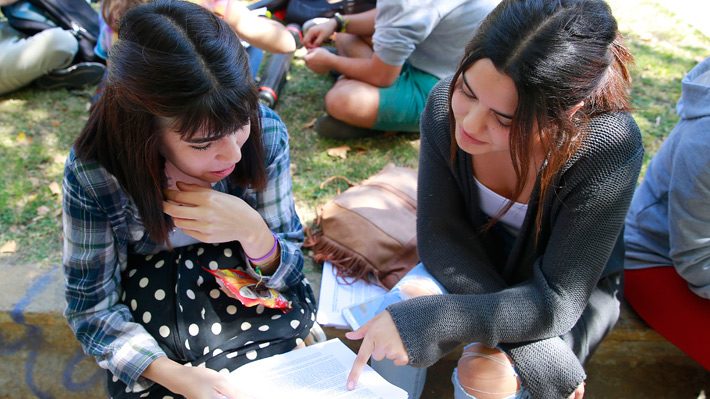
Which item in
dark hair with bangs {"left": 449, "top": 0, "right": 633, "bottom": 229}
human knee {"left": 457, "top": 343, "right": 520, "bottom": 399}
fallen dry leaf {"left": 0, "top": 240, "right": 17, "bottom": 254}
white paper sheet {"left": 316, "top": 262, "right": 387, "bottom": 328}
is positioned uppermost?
dark hair with bangs {"left": 449, "top": 0, "right": 633, "bottom": 229}

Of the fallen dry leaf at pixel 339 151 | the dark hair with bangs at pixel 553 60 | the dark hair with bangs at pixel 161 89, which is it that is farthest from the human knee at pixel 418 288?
the fallen dry leaf at pixel 339 151

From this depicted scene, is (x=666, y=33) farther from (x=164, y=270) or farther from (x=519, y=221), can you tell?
(x=164, y=270)

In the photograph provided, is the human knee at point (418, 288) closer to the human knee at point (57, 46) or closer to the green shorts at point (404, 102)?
the green shorts at point (404, 102)

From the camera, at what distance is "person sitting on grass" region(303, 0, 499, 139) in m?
2.77

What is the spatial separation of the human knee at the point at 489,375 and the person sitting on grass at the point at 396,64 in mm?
1674

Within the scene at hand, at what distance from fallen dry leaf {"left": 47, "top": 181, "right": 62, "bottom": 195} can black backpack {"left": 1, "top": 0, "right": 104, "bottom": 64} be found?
4.05 ft

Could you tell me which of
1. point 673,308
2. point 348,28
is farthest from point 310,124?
point 673,308

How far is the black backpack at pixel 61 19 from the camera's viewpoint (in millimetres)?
3475

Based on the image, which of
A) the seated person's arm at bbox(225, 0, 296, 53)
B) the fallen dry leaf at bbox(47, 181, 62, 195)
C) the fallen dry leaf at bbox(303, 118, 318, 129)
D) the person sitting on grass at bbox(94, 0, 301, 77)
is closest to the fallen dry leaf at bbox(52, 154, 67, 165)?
the fallen dry leaf at bbox(47, 181, 62, 195)

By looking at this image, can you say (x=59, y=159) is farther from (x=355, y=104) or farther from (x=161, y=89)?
(x=161, y=89)

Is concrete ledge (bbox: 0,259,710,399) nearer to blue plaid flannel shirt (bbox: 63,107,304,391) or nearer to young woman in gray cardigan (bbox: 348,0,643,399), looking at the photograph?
young woman in gray cardigan (bbox: 348,0,643,399)

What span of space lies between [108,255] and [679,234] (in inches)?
66.6

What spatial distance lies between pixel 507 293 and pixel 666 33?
11.4 feet

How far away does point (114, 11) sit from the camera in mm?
2264
